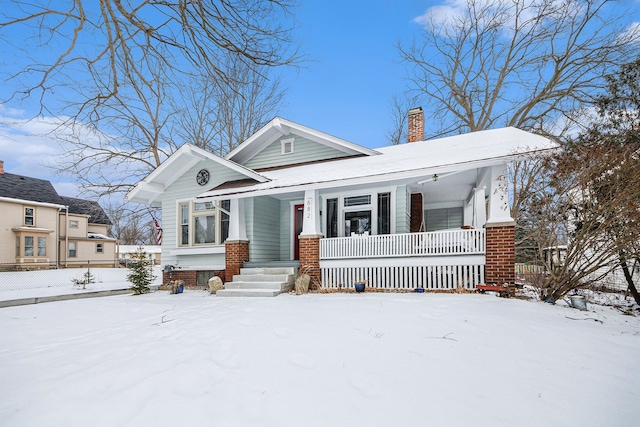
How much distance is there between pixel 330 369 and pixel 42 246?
29008mm

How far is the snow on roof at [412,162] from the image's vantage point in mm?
7723

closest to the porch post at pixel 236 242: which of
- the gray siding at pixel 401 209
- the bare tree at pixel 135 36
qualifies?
the gray siding at pixel 401 209

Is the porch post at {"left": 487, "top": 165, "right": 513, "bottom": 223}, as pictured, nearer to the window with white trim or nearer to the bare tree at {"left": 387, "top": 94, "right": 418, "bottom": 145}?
the bare tree at {"left": 387, "top": 94, "right": 418, "bottom": 145}

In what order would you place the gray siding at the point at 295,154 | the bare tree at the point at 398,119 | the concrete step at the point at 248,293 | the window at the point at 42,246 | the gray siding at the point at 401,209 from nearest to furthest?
the concrete step at the point at 248,293, the gray siding at the point at 401,209, the gray siding at the point at 295,154, the bare tree at the point at 398,119, the window at the point at 42,246

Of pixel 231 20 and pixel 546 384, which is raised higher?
pixel 231 20

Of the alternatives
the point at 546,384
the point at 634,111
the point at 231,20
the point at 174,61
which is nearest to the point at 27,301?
the point at 174,61

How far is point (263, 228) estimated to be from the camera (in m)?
11.1

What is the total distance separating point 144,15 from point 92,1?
0.68 metres

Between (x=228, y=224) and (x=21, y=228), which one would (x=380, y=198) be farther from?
(x=21, y=228)

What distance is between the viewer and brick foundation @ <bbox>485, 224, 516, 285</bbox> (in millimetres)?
7441

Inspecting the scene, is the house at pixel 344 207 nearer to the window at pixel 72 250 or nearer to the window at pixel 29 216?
the window at pixel 29 216

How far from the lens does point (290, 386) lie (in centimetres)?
309

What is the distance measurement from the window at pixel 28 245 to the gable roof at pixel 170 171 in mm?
17235

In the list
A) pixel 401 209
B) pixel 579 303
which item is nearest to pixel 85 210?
pixel 401 209
